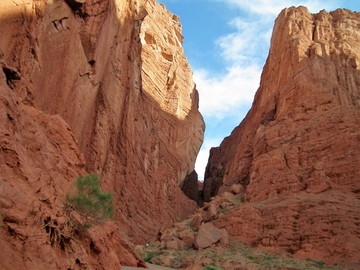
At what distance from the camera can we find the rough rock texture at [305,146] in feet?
79.1

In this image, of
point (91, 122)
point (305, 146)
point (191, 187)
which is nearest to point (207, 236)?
point (91, 122)

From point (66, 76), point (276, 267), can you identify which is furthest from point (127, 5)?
point (276, 267)

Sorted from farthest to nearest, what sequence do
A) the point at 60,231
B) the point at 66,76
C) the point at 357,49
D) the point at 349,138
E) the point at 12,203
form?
the point at 357,49 < the point at 349,138 < the point at 66,76 < the point at 60,231 < the point at 12,203

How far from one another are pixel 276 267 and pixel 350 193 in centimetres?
789

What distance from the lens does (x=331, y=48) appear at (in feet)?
123

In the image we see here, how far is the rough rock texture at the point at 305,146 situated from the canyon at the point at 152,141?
97mm

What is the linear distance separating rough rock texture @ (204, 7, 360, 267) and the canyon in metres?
0.10

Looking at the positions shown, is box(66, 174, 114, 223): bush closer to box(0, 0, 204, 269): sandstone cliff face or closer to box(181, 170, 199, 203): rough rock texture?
box(0, 0, 204, 269): sandstone cliff face

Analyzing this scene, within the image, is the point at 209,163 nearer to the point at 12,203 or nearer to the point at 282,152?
the point at 282,152

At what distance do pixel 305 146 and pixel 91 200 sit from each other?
71.9 feet

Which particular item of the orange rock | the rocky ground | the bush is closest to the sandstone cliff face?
the bush

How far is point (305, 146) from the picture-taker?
30.0m

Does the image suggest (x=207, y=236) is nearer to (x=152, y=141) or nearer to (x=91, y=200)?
(x=152, y=141)

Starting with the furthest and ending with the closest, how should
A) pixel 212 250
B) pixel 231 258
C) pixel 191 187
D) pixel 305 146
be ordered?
pixel 191 187, pixel 305 146, pixel 212 250, pixel 231 258
